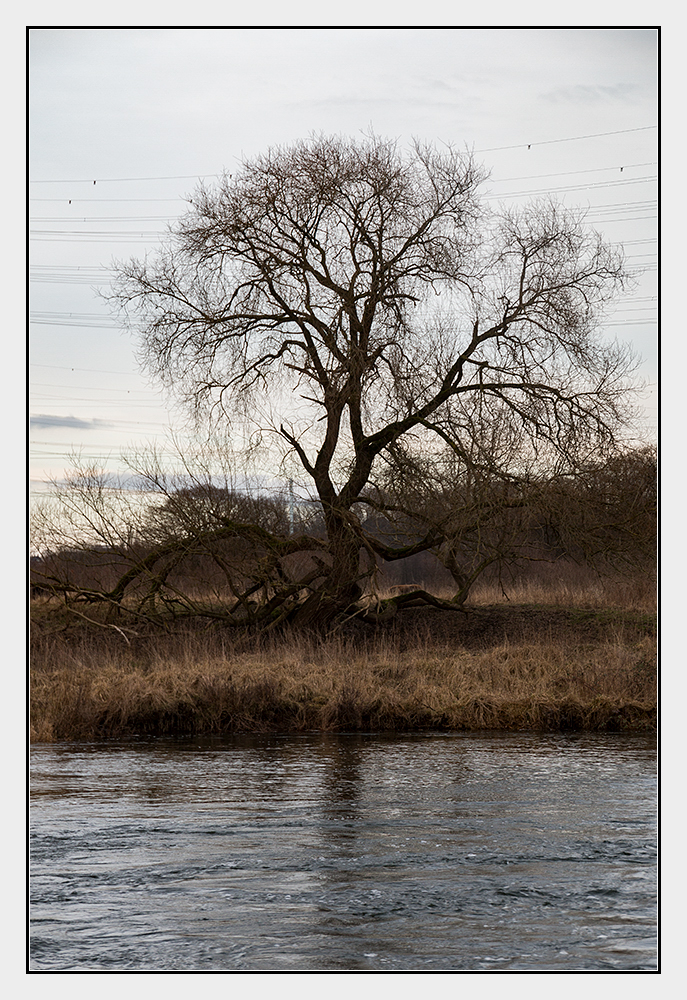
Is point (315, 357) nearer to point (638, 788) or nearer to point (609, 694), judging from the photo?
point (609, 694)

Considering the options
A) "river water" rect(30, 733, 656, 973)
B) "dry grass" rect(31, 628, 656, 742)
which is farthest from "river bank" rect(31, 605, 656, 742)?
"river water" rect(30, 733, 656, 973)

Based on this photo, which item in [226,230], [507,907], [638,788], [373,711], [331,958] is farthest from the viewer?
[226,230]

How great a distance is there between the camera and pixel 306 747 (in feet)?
49.8

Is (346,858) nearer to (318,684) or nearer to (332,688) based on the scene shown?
(332,688)

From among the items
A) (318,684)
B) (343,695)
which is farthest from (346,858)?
(318,684)

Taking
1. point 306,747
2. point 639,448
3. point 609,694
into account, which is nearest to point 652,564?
point 639,448

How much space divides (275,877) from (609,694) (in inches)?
375

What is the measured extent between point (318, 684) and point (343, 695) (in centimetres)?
77

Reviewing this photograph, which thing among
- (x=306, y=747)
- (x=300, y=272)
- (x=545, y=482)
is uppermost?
(x=300, y=272)

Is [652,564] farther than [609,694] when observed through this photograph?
Yes

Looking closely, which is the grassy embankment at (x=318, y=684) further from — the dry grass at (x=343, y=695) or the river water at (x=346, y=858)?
the river water at (x=346, y=858)

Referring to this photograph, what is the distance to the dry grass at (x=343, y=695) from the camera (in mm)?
16641

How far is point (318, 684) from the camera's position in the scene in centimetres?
1777

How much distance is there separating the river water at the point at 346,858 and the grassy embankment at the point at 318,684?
155 centimetres
